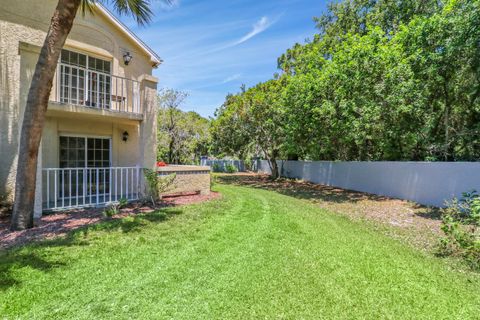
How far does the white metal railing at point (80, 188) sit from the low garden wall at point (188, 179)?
4.07 feet

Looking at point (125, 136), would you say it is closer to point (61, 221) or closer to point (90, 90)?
point (90, 90)

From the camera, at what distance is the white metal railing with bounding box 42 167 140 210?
29.2 feet

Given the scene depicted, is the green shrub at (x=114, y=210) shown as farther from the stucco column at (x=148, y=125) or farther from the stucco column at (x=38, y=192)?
the stucco column at (x=38, y=192)

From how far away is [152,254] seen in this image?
5363mm

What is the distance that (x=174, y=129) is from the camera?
2333 cm

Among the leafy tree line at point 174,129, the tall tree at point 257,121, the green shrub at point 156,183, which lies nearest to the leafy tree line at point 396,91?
the tall tree at point 257,121

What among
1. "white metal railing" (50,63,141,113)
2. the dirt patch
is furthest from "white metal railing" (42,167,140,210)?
the dirt patch

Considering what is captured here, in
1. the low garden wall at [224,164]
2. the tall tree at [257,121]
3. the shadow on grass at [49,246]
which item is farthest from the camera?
the low garden wall at [224,164]

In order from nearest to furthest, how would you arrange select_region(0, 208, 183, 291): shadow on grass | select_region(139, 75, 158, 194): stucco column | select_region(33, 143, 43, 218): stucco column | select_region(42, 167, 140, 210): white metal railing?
select_region(0, 208, 183, 291): shadow on grass → select_region(33, 143, 43, 218): stucco column → select_region(42, 167, 140, 210): white metal railing → select_region(139, 75, 158, 194): stucco column

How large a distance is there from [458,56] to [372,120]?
396 cm

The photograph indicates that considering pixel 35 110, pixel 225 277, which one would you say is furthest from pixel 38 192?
pixel 225 277

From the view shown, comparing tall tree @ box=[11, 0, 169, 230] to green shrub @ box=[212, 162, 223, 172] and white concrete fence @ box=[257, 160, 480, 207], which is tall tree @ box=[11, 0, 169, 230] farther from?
green shrub @ box=[212, 162, 223, 172]

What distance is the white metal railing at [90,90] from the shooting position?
9.30m

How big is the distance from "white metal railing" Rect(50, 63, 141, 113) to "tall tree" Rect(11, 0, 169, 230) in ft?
8.40
